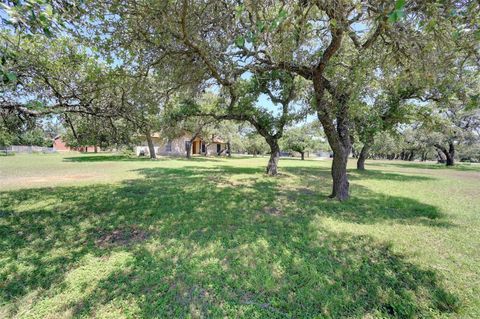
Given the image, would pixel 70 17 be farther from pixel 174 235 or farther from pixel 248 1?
pixel 174 235

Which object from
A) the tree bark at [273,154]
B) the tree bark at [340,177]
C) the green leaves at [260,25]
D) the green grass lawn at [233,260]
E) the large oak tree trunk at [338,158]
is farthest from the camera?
the tree bark at [273,154]

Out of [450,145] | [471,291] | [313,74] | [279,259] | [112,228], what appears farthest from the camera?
[450,145]

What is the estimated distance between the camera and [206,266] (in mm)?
2990

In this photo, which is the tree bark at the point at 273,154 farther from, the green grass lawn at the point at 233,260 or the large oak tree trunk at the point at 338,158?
the green grass lawn at the point at 233,260

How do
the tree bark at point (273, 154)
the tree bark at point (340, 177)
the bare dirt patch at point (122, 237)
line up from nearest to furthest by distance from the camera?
the bare dirt patch at point (122, 237)
the tree bark at point (340, 177)
the tree bark at point (273, 154)

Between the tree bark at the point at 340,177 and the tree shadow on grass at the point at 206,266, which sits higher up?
the tree bark at the point at 340,177

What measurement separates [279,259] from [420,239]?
9.47 ft

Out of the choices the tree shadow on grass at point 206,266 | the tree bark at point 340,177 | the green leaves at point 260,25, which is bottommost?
the tree shadow on grass at point 206,266

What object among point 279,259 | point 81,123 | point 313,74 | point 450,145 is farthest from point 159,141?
point 450,145

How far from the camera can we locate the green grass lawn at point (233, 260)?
7.61 ft

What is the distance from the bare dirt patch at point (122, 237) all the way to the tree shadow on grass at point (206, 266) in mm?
51

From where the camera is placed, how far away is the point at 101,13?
4008mm

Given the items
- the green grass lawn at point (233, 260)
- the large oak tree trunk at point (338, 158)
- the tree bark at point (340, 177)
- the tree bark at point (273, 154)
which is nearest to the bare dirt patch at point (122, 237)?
the green grass lawn at point (233, 260)

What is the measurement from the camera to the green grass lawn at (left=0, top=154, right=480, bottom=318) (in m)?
2.32
